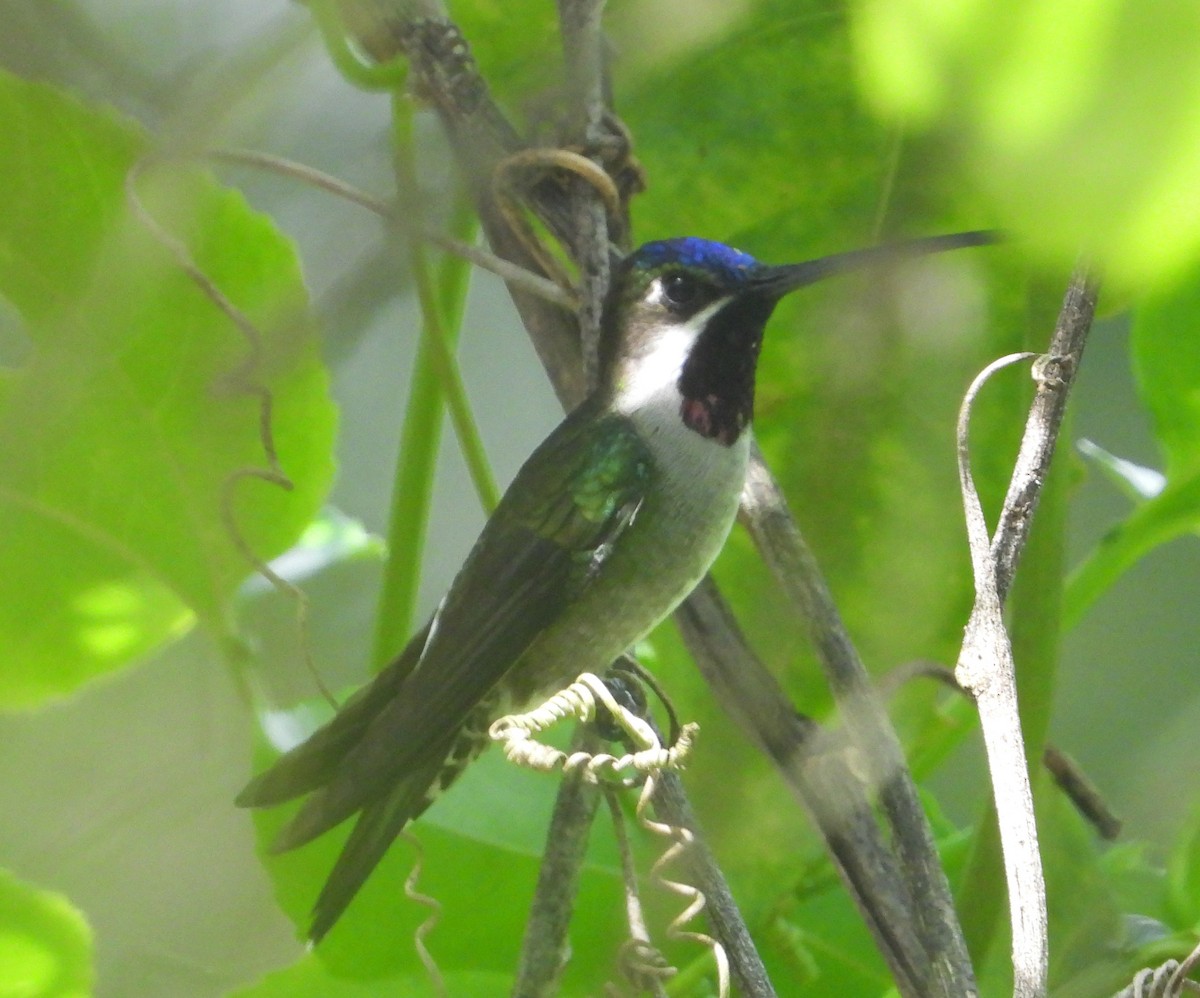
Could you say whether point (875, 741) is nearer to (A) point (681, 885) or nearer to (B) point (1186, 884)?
(A) point (681, 885)

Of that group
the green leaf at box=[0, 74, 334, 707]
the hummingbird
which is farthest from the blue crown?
the green leaf at box=[0, 74, 334, 707]

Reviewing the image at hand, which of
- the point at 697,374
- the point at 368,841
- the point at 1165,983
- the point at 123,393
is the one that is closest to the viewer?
the point at 1165,983

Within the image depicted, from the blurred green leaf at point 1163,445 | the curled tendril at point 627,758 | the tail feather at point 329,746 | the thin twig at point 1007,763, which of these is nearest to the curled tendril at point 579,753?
the curled tendril at point 627,758

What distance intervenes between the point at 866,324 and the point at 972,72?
0.28 metres

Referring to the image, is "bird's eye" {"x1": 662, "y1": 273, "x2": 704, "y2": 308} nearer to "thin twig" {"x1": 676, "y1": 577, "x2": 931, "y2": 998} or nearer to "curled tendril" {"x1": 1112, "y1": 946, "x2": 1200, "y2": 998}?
"thin twig" {"x1": 676, "y1": 577, "x2": 931, "y2": 998}

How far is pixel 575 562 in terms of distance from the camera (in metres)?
0.71

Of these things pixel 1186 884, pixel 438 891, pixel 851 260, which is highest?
pixel 851 260

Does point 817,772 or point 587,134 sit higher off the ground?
point 587,134

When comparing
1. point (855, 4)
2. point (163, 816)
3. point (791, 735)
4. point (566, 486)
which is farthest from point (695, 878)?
point (163, 816)

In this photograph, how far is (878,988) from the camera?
2.62 ft

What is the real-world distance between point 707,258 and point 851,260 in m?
0.11

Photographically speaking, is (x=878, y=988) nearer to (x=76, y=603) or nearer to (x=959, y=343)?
(x=959, y=343)

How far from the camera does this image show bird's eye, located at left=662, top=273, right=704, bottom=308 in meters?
0.76

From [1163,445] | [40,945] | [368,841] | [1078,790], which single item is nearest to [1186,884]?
[1078,790]
